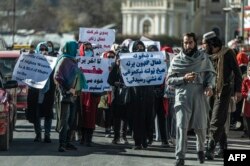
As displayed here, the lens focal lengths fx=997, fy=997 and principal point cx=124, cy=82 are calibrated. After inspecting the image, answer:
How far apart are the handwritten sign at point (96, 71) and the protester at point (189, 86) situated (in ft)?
14.3

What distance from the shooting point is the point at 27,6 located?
119m

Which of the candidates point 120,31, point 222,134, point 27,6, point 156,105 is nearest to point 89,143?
point 156,105

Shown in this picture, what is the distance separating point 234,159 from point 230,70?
654cm

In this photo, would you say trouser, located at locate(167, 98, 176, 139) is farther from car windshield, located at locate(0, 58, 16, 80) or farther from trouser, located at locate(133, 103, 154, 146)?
car windshield, located at locate(0, 58, 16, 80)

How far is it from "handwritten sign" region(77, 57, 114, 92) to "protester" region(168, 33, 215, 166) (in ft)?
14.3

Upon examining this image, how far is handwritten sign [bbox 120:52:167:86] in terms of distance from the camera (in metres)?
18.5

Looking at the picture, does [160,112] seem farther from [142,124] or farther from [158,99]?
[142,124]

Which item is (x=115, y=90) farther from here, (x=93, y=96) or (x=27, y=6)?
(x=27, y=6)

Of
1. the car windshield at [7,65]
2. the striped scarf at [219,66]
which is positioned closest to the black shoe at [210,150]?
the striped scarf at [219,66]

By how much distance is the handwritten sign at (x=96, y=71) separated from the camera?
63.0 feet

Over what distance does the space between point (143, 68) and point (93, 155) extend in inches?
106

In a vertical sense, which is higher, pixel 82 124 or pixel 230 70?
pixel 230 70

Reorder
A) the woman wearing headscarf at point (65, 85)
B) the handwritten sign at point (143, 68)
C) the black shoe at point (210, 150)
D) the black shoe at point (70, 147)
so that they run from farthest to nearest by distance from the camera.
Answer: the handwritten sign at point (143, 68) < the black shoe at point (70, 147) < the woman wearing headscarf at point (65, 85) < the black shoe at point (210, 150)

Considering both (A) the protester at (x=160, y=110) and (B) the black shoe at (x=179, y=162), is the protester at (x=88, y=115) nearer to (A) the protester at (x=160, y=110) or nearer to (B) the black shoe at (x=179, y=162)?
(A) the protester at (x=160, y=110)
